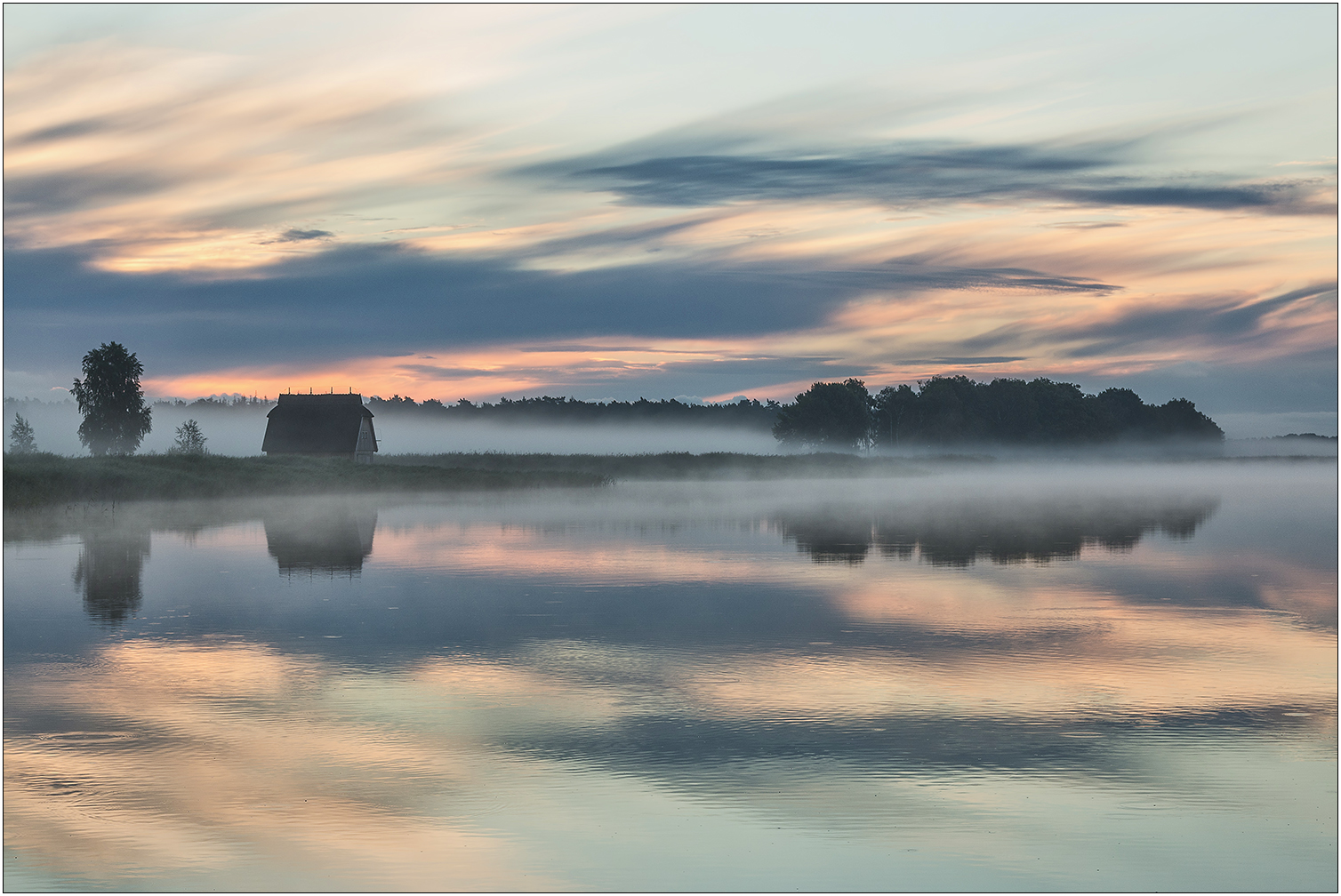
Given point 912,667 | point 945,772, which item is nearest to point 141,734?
point 945,772

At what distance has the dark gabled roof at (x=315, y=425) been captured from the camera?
9525 centimetres

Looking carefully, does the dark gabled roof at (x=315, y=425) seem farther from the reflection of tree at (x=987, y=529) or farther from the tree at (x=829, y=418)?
the tree at (x=829, y=418)

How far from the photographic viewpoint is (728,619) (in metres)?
19.7

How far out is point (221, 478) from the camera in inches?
2378

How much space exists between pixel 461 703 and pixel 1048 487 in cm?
7149

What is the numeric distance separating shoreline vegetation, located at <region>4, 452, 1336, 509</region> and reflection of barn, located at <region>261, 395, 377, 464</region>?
4.05m

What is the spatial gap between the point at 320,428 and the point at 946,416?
9724 cm

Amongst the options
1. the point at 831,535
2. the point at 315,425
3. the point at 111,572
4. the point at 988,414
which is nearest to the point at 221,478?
the point at 111,572

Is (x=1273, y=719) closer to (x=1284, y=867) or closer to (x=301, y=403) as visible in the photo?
(x=1284, y=867)

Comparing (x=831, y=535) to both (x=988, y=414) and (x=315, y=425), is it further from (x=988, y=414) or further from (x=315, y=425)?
(x=988, y=414)

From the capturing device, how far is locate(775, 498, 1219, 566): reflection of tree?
31.0 m

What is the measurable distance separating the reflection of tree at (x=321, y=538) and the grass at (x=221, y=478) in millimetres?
7637

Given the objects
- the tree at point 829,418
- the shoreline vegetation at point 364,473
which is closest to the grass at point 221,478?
the shoreline vegetation at point 364,473

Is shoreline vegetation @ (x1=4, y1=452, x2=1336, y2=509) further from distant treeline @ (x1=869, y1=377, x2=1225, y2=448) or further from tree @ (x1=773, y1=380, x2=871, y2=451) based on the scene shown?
distant treeline @ (x1=869, y1=377, x2=1225, y2=448)
